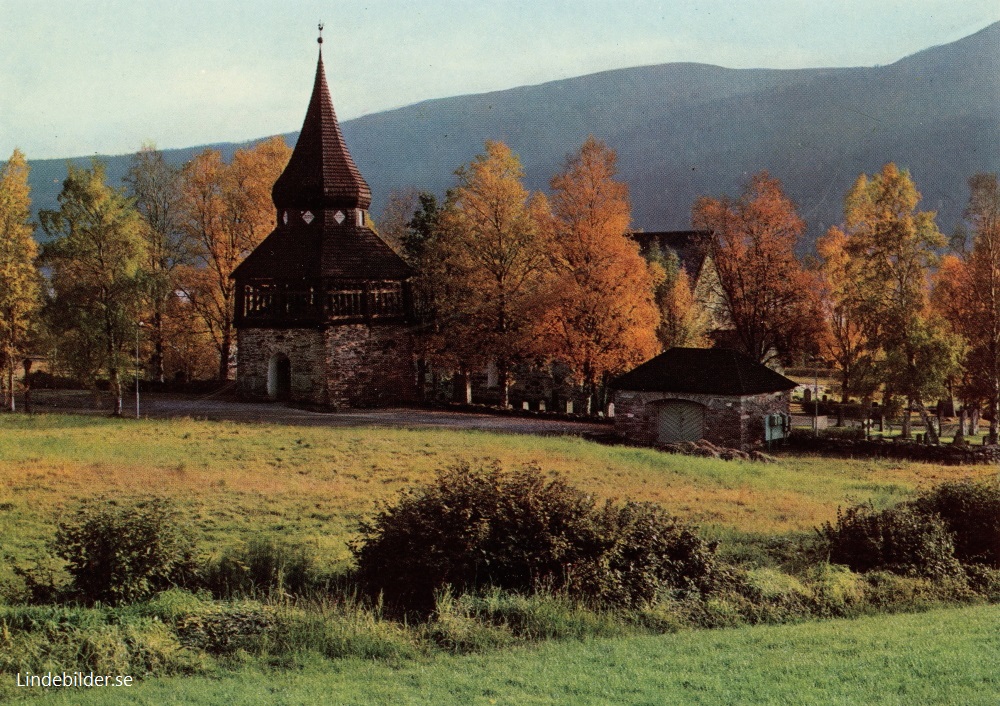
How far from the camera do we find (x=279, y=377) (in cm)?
2697

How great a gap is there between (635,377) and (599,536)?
12.8 m

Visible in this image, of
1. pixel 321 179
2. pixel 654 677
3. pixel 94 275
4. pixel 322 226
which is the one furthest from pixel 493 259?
pixel 654 677

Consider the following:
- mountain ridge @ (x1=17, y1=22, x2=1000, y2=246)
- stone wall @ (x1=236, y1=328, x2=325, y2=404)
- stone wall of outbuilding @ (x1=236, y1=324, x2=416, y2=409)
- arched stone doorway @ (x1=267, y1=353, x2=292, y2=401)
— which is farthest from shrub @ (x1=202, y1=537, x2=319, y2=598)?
arched stone doorway @ (x1=267, y1=353, x2=292, y2=401)

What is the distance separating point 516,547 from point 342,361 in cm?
1569

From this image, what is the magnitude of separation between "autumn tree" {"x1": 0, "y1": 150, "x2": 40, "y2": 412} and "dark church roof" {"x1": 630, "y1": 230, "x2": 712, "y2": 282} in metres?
25.3

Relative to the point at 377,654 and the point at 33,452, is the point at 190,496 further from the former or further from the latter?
the point at 377,654

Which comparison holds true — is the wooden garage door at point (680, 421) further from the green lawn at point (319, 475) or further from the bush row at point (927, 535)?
the bush row at point (927, 535)

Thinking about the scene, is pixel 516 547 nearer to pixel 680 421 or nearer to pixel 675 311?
pixel 680 421

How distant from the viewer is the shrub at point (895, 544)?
468 inches

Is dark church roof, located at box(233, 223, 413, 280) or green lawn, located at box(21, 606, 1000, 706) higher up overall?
dark church roof, located at box(233, 223, 413, 280)

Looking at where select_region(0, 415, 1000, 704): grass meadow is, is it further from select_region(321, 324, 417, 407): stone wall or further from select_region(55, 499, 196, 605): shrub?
select_region(321, 324, 417, 407): stone wall

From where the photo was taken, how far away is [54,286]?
18.7m

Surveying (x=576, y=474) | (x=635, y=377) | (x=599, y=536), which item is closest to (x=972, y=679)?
(x=599, y=536)

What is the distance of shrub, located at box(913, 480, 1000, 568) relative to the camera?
Answer: 41.2 ft
